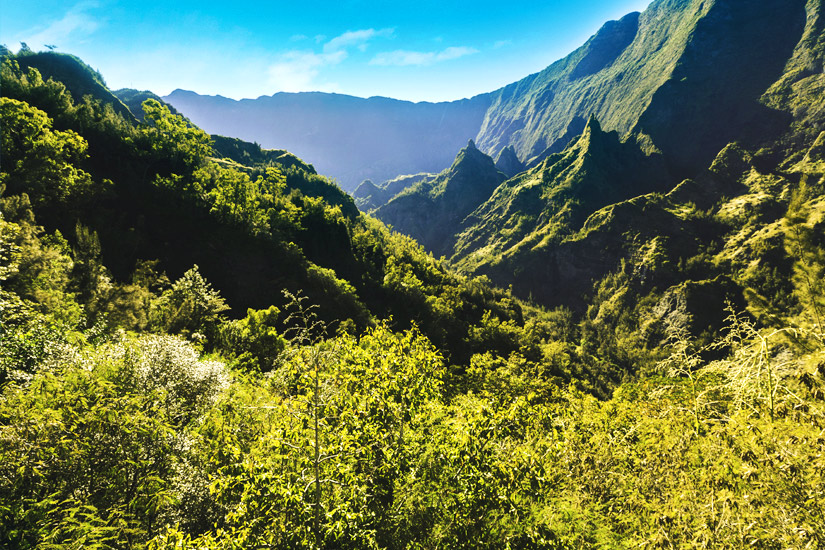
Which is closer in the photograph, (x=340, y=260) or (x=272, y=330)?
(x=272, y=330)

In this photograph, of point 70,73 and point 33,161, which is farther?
point 70,73

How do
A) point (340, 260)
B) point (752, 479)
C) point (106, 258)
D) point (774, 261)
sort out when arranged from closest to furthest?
point (752, 479) < point (106, 258) < point (340, 260) < point (774, 261)

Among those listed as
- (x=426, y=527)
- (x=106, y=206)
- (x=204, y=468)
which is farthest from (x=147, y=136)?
(x=426, y=527)

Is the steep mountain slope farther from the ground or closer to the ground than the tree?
→ farther from the ground

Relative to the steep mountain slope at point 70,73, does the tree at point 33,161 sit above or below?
below

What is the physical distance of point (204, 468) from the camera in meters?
9.48

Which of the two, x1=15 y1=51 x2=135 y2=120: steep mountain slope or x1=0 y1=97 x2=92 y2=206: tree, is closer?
x1=0 y1=97 x2=92 y2=206: tree


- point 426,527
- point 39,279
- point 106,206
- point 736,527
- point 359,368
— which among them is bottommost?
point 736,527

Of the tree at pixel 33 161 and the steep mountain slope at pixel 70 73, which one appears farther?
the steep mountain slope at pixel 70 73

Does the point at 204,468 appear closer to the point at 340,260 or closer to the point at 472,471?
the point at 472,471

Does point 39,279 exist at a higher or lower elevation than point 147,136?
lower

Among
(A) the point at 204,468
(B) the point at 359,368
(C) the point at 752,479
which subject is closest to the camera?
(C) the point at 752,479

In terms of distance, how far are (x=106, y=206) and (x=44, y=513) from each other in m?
58.8

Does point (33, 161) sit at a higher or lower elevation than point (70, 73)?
lower
